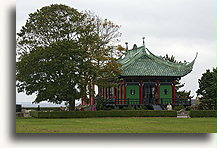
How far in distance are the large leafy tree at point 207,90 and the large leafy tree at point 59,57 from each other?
8494 mm

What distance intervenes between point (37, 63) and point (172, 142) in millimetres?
18812

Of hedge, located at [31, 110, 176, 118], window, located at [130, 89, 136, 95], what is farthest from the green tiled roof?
hedge, located at [31, 110, 176, 118]

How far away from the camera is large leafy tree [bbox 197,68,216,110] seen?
144 feet

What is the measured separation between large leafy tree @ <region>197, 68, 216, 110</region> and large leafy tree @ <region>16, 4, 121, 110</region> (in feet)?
27.9

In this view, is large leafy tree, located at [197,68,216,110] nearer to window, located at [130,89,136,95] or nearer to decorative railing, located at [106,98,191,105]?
decorative railing, located at [106,98,191,105]

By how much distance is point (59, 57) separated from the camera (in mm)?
37031

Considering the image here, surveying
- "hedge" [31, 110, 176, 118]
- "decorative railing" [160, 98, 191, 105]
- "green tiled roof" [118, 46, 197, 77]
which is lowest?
"hedge" [31, 110, 176, 118]

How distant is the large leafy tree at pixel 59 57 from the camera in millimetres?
37188

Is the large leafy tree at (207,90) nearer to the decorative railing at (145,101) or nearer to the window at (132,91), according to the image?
the decorative railing at (145,101)

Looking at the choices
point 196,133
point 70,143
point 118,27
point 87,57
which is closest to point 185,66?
point 118,27

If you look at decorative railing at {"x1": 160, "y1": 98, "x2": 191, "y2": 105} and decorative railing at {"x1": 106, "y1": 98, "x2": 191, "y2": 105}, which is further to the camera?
decorative railing at {"x1": 160, "y1": 98, "x2": 191, "y2": 105}

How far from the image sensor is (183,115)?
37719mm

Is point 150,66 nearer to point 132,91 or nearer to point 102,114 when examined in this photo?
point 132,91

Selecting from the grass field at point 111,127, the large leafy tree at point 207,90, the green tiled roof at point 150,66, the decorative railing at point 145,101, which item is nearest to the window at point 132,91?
the decorative railing at point 145,101
